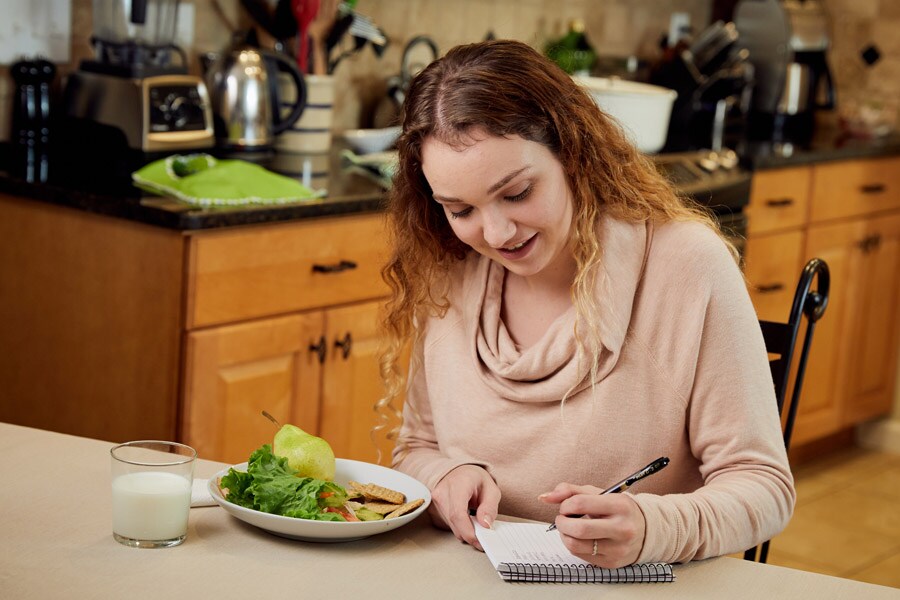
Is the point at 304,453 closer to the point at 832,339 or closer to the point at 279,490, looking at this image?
the point at 279,490

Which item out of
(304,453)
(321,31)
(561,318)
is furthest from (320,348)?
(304,453)

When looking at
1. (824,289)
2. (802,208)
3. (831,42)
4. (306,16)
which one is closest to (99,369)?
(306,16)

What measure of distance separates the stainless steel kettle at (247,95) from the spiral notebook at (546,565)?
171 cm

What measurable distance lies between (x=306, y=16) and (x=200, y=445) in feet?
3.78

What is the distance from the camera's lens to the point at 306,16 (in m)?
2.89

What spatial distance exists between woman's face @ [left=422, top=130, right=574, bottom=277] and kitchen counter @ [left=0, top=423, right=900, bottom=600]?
33cm

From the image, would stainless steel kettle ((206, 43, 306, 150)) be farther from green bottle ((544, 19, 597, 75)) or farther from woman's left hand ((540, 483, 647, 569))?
woman's left hand ((540, 483, 647, 569))

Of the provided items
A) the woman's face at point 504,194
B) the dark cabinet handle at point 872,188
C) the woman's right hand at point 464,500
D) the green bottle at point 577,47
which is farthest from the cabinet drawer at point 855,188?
the woman's right hand at point 464,500

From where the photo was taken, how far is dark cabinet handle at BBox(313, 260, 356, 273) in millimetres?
2393

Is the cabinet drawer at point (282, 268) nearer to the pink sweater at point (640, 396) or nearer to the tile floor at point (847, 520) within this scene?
the pink sweater at point (640, 396)

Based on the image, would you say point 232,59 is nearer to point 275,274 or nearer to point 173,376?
point 275,274

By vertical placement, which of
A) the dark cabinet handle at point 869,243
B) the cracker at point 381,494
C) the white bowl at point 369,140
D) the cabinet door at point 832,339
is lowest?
the cabinet door at point 832,339

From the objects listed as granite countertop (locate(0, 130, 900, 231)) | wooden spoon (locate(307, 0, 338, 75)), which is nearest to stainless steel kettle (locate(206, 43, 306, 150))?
granite countertop (locate(0, 130, 900, 231))

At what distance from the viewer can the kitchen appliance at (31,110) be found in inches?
100
